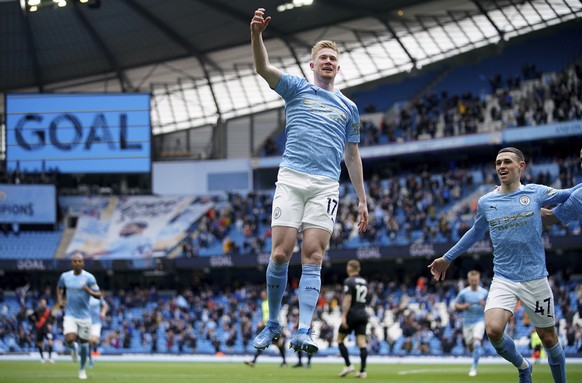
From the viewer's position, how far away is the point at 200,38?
53.8 meters

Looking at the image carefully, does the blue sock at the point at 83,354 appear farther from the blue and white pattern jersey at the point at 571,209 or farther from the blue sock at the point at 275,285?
the blue and white pattern jersey at the point at 571,209

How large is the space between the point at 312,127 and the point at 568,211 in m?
3.11

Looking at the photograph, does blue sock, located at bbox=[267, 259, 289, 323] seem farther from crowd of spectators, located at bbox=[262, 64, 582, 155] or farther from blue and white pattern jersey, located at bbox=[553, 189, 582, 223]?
crowd of spectators, located at bbox=[262, 64, 582, 155]

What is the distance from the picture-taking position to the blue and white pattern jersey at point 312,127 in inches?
359

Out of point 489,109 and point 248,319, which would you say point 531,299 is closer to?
point 248,319

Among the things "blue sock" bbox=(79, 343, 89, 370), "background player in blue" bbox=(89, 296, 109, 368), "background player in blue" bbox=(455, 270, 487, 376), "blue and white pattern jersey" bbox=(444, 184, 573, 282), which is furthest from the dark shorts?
"blue and white pattern jersey" bbox=(444, 184, 573, 282)

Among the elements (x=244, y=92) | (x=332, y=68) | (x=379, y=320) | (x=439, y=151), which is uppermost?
(x=244, y=92)

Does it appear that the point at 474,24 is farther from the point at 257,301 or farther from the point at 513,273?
the point at 513,273

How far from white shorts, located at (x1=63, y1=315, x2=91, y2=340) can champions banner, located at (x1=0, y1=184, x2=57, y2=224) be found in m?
38.8

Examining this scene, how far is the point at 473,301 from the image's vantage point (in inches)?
858

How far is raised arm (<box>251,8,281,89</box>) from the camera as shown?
866 centimetres

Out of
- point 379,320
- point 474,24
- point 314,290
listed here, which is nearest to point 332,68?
point 314,290

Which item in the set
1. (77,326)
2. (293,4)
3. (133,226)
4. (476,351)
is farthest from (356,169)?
(133,226)

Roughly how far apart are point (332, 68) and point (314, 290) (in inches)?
88.6
